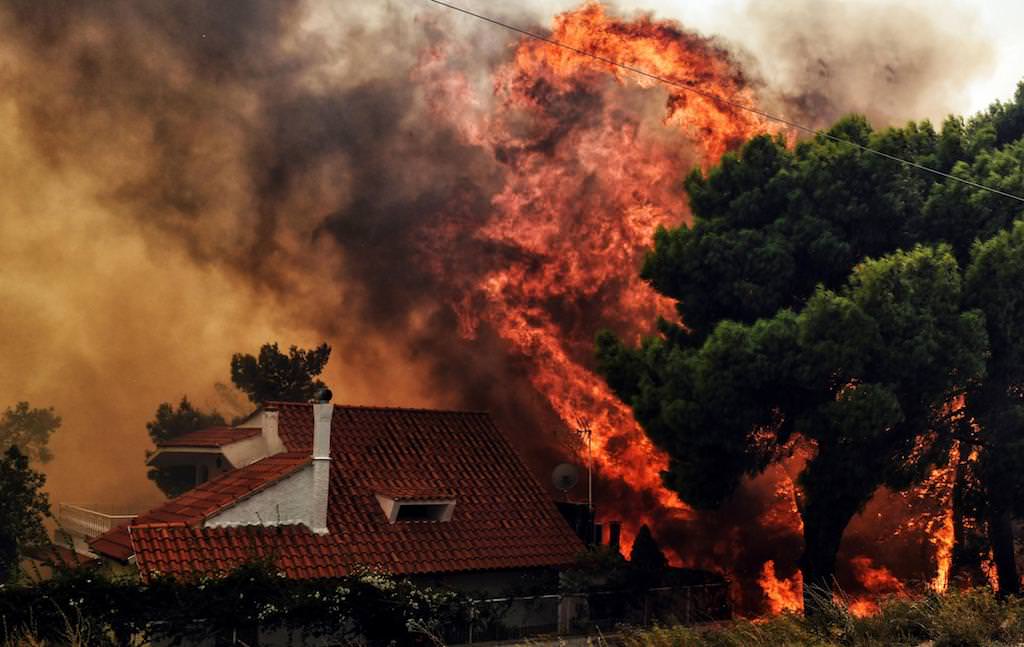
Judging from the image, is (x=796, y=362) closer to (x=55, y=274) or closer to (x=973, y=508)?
(x=973, y=508)

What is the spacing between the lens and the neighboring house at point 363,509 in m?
28.3

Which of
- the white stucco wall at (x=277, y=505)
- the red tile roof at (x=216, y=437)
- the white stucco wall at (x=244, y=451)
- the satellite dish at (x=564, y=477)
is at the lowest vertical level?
the white stucco wall at (x=277, y=505)

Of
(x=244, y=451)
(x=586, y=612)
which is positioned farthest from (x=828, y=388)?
(x=244, y=451)

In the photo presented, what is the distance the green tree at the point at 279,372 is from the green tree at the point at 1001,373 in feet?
115

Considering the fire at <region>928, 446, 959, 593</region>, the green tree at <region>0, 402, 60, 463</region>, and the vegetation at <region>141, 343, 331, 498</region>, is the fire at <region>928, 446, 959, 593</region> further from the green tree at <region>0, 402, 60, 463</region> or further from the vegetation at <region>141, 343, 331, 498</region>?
the green tree at <region>0, 402, 60, 463</region>

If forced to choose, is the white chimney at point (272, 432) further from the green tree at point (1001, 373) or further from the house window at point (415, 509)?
the green tree at point (1001, 373)

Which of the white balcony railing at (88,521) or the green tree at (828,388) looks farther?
the white balcony railing at (88,521)

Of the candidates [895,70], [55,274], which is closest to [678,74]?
[895,70]

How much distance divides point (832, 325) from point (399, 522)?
44.6ft

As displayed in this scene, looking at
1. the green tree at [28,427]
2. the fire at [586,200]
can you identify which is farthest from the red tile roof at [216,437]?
the green tree at [28,427]

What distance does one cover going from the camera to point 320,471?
29562 millimetres

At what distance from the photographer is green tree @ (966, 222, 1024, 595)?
2969 centimetres

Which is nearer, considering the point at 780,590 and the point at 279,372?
the point at 780,590

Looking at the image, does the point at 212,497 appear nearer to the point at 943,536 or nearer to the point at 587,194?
the point at 943,536
